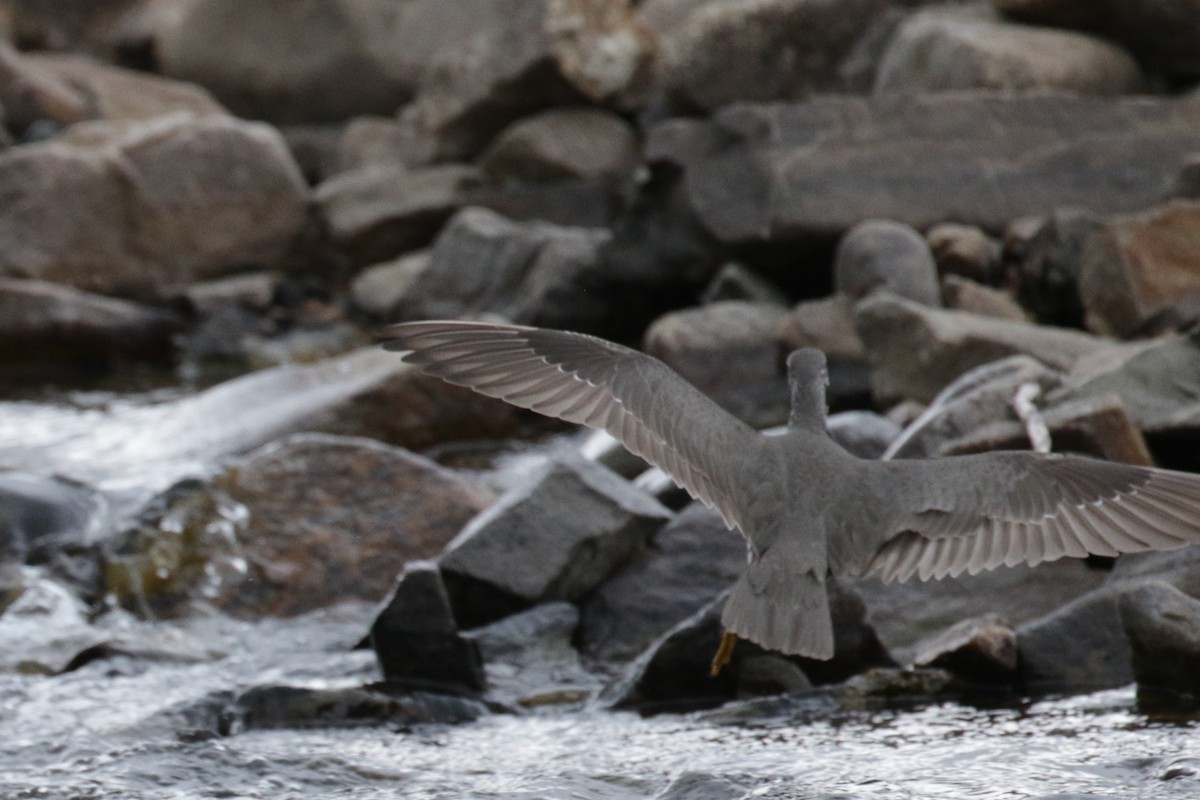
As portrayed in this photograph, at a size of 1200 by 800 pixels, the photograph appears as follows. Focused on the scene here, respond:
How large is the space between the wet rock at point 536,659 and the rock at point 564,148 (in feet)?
25.8

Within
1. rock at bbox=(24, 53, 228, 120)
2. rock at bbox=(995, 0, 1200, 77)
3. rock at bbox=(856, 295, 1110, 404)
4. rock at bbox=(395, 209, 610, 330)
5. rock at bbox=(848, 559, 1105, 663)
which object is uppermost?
rock at bbox=(24, 53, 228, 120)

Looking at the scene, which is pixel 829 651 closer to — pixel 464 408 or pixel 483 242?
pixel 464 408

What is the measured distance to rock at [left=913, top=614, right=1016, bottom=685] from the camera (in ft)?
18.6

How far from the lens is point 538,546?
6.52 metres

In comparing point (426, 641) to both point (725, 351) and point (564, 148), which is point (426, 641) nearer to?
point (725, 351)

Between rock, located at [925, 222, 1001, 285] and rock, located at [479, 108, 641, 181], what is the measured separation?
4.35 metres

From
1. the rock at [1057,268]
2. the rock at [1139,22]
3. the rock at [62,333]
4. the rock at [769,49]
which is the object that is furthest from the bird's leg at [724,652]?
the rock at [769,49]

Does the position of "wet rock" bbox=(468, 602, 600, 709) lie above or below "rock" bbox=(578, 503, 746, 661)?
below

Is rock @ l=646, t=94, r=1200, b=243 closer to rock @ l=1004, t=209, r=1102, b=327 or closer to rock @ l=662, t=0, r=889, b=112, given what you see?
rock @ l=1004, t=209, r=1102, b=327

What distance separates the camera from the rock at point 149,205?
13172 mm

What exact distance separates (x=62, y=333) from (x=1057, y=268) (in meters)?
6.49

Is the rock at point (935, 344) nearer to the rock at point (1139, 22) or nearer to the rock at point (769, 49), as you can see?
the rock at point (1139, 22)

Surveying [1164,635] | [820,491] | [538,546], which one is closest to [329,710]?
[538,546]

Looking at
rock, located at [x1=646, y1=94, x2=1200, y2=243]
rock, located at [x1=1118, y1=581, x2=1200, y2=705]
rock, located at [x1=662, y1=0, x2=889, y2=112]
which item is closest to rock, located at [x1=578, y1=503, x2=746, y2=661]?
rock, located at [x1=1118, y1=581, x2=1200, y2=705]
